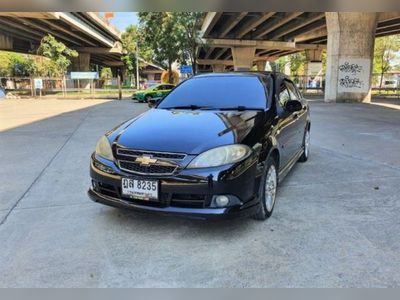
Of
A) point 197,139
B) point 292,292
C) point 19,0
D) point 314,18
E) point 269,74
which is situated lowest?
point 292,292

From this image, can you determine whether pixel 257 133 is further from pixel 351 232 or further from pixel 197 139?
pixel 351 232

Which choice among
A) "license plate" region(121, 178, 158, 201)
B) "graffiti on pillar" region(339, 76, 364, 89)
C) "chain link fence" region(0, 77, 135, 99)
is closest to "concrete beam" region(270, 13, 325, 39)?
"graffiti on pillar" region(339, 76, 364, 89)

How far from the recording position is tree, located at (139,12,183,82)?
108ft

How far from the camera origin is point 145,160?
3389mm

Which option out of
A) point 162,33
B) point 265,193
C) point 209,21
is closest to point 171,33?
point 162,33

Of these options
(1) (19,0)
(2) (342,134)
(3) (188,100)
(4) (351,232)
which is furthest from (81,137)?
(4) (351,232)

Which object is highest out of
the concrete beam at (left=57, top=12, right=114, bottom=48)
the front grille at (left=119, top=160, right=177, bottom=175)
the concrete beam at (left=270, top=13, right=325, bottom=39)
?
the concrete beam at (left=57, top=12, right=114, bottom=48)

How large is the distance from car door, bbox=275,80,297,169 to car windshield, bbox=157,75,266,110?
11.0 inches

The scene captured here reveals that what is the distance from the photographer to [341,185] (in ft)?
16.8

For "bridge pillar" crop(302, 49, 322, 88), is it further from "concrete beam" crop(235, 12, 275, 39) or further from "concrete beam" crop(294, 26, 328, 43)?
"concrete beam" crop(235, 12, 275, 39)

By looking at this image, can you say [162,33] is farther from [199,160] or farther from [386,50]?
[386,50]

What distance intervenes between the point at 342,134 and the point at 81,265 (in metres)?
8.30

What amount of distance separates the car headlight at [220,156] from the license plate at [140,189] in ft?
1.21

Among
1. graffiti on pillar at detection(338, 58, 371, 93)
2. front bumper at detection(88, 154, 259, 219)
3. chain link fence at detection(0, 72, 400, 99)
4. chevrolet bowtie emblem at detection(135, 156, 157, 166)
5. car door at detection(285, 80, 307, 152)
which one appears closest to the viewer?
Answer: front bumper at detection(88, 154, 259, 219)
